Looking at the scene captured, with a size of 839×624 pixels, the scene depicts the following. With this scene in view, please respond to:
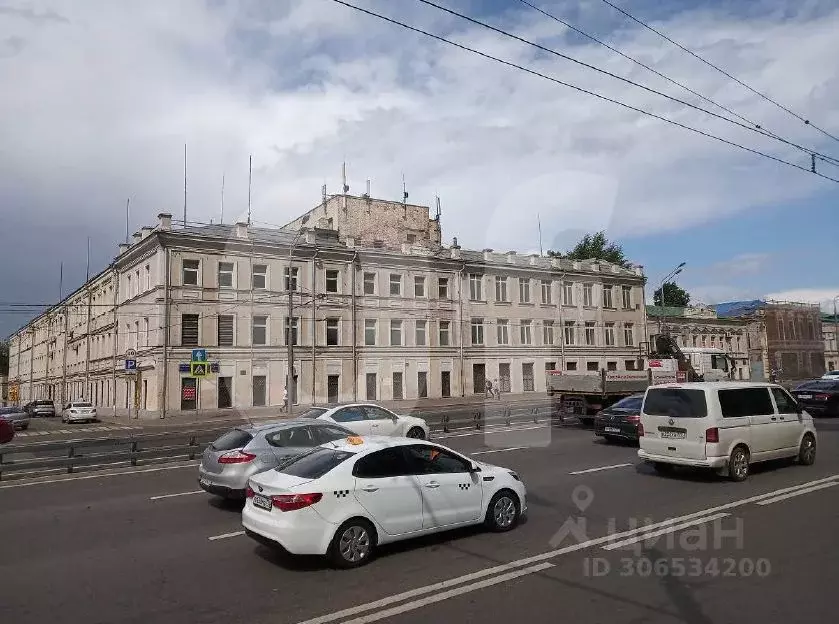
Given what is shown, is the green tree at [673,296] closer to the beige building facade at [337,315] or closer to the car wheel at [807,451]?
the beige building facade at [337,315]

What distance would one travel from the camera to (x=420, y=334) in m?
46.9

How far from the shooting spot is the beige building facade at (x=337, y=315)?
38.6 m

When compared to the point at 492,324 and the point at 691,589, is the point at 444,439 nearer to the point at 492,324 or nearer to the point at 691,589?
the point at 691,589

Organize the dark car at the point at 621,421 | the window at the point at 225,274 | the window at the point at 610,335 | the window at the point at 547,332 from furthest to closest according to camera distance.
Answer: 1. the window at the point at 610,335
2. the window at the point at 547,332
3. the window at the point at 225,274
4. the dark car at the point at 621,421

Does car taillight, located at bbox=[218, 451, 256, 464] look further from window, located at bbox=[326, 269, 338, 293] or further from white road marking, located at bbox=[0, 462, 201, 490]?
window, located at bbox=[326, 269, 338, 293]

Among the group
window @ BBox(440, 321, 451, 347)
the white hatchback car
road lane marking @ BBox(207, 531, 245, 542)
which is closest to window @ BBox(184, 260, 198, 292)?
window @ BBox(440, 321, 451, 347)

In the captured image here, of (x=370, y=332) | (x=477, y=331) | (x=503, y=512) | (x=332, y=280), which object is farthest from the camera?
(x=477, y=331)

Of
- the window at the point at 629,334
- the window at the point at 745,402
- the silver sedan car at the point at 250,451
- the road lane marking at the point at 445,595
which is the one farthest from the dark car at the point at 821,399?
the window at the point at 629,334

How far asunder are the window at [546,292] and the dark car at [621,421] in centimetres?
3489

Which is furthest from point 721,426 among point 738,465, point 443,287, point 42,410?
point 42,410

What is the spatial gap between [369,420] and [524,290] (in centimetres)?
3596

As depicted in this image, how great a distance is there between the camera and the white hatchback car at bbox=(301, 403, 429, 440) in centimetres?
1767

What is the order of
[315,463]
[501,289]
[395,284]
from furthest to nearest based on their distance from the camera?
[501,289]
[395,284]
[315,463]

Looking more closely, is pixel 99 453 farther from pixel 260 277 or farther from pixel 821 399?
pixel 821 399
